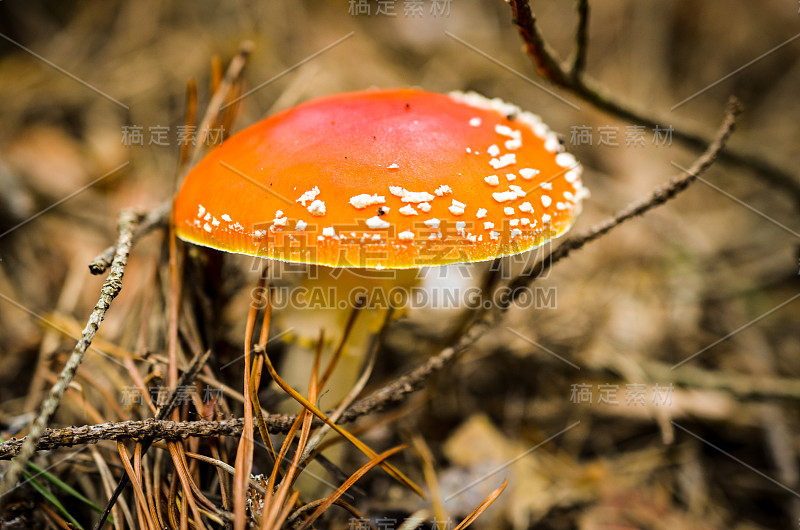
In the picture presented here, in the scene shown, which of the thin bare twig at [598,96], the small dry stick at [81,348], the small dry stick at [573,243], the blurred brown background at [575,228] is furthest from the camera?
the blurred brown background at [575,228]

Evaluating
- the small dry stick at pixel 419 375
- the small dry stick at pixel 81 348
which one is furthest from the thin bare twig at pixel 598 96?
the small dry stick at pixel 81 348

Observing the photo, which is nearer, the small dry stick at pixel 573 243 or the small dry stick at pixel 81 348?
the small dry stick at pixel 81 348

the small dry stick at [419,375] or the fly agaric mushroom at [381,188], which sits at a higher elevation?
the fly agaric mushroom at [381,188]

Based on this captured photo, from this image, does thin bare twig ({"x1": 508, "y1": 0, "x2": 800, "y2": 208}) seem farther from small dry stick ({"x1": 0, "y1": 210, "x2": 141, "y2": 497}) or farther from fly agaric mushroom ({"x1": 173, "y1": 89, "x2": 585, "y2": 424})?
small dry stick ({"x1": 0, "y1": 210, "x2": 141, "y2": 497})

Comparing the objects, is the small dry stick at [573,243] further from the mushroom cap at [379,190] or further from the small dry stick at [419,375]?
the mushroom cap at [379,190]

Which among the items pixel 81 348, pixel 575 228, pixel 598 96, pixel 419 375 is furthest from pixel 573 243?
pixel 575 228

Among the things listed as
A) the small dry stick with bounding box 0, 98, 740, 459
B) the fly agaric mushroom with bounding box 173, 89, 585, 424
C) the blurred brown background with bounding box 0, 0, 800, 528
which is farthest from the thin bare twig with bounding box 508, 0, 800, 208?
the small dry stick with bounding box 0, 98, 740, 459

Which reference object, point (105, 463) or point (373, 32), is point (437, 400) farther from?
point (373, 32)

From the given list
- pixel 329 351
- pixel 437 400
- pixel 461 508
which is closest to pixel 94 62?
pixel 329 351
